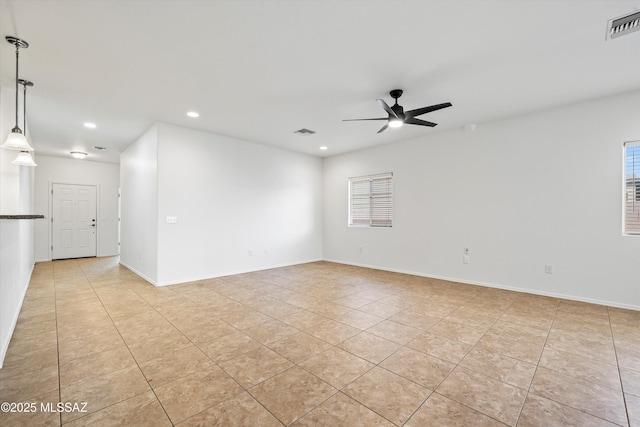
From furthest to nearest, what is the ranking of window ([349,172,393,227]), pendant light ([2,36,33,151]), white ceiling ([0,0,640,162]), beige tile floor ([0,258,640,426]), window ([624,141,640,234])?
window ([349,172,393,227]), window ([624,141,640,234]), pendant light ([2,36,33,151]), white ceiling ([0,0,640,162]), beige tile floor ([0,258,640,426])

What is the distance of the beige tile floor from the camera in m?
1.74

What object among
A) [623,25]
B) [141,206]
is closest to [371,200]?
[623,25]

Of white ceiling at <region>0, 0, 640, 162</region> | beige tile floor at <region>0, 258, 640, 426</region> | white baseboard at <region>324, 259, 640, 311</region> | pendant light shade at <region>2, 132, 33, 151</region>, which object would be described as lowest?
beige tile floor at <region>0, 258, 640, 426</region>

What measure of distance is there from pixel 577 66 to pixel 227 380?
453 centimetres

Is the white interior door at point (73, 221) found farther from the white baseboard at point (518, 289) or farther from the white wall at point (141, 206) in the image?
the white baseboard at point (518, 289)

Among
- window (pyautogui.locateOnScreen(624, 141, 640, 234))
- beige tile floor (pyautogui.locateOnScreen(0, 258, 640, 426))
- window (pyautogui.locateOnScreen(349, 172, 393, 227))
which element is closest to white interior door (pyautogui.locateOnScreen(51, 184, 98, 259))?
beige tile floor (pyautogui.locateOnScreen(0, 258, 640, 426))

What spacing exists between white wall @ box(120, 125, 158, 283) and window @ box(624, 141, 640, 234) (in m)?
6.88

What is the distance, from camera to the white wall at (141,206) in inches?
190

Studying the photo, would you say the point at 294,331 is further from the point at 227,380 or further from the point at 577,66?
the point at 577,66

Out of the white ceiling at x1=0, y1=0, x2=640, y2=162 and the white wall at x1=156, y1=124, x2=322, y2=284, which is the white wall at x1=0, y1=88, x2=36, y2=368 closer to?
the white ceiling at x1=0, y1=0, x2=640, y2=162

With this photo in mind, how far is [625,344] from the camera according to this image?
103 inches

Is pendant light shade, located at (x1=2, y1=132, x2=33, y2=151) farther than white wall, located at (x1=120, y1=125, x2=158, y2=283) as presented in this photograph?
No

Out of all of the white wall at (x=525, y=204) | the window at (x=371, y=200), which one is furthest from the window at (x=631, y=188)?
the window at (x=371, y=200)

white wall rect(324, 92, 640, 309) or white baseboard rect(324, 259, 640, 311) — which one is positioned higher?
white wall rect(324, 92, 640, 309)
